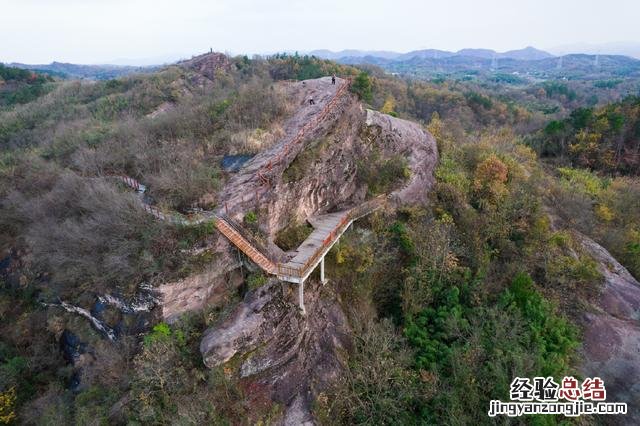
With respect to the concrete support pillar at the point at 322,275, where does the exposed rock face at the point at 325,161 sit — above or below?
above

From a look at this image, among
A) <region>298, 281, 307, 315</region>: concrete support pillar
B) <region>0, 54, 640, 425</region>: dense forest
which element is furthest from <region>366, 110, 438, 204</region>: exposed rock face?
<region>298, 281, 307, 315</region>: concrete support pillar

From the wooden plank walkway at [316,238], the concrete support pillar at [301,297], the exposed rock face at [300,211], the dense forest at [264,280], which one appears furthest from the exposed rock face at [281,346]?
the wooden plank walkway at [316,238]

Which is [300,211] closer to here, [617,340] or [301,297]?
[301,297]

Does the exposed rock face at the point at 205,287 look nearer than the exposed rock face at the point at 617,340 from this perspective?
Yes

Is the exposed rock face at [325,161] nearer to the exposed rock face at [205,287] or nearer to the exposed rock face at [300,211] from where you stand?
the exposed rock face at [300,211]

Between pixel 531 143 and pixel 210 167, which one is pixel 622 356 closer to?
pixel 210 167

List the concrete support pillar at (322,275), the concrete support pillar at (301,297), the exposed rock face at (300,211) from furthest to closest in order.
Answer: the concrete support pillar at (322,275) < the concrete support pillar at (301,297) < the exposed rock face at (300,211)

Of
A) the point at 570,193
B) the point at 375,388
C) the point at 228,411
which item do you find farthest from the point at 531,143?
the point at 228,411
